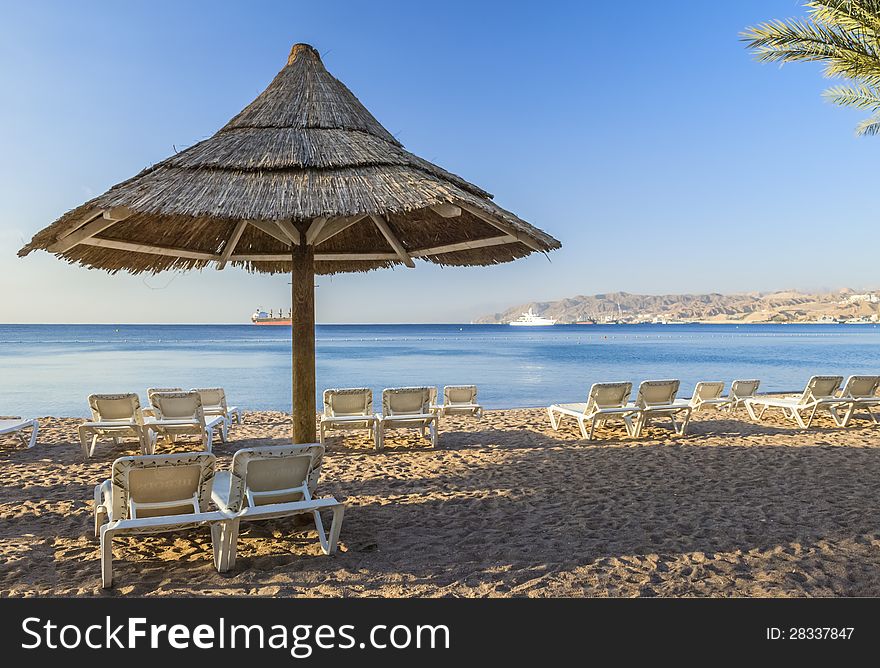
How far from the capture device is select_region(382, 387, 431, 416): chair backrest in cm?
788

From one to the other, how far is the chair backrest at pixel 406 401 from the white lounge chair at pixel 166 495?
4.14m

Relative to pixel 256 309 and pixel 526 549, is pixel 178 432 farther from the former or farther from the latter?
pixel 256 309

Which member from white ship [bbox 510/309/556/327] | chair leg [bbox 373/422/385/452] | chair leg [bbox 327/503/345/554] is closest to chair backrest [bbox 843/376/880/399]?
chair leg [bbox 373/422/385/452]

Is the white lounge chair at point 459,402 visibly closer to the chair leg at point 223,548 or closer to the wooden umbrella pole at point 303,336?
the wooden umbrella pole at point 303,336

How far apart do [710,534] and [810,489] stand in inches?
77.6

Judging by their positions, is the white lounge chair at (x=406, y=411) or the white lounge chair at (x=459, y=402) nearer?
the white lounge chair at (x=406, y=411)

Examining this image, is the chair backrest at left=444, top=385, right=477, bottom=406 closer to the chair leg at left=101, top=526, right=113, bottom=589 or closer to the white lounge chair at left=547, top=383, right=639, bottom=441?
the white lounge chair at left=547, top=383, right=639, bottom=441

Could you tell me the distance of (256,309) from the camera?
375 ft

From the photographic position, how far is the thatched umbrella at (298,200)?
3736 mm

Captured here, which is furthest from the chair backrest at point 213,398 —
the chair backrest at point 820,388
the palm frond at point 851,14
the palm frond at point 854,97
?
the palm frond at point 854,97

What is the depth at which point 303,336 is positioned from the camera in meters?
4.47

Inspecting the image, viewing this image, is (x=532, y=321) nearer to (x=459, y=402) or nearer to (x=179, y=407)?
(x=459, y=402)
